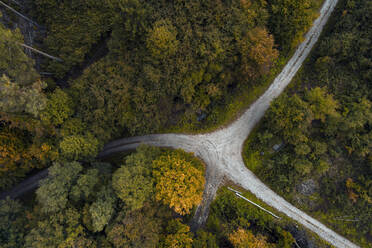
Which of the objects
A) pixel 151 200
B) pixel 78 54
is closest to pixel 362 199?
pixel 151 200

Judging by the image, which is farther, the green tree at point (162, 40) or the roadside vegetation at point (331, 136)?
the roadside vegetation at point (331, 136)

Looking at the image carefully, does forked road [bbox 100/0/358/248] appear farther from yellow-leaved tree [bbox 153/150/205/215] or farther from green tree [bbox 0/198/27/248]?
green tree [bbox 0/198/27/248]

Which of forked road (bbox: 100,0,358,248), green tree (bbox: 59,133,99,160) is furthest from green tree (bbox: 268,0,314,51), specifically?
green tree (bbox: 59,133,99,160)

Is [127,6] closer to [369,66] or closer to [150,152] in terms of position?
[150,152]

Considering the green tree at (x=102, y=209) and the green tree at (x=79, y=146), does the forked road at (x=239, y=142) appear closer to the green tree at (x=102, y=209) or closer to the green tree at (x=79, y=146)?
the green tree at (x=102, y=209)

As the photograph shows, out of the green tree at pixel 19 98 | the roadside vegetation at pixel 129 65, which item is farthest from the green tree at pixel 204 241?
the green tree at pixel 19 98

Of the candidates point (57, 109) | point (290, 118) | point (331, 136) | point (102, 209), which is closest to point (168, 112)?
point (57, 109)
